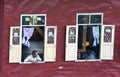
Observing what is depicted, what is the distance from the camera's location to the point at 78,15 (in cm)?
1698

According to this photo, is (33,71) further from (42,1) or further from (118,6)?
(118,6)

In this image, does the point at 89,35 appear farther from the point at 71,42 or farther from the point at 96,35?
the point at 71,42

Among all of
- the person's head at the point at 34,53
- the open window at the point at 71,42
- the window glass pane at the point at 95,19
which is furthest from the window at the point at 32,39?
the window glass pane at the point at 95,19

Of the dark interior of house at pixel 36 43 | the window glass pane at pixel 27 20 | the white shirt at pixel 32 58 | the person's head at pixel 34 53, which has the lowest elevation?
the white shirt at pixel 32 58

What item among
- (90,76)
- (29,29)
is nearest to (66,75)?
(90,76)

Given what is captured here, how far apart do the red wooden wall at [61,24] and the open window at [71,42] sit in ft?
0.46

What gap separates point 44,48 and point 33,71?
83 centimetres

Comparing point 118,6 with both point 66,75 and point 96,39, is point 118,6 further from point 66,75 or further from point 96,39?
point 66,75

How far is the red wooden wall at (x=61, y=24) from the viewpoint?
16672 mm

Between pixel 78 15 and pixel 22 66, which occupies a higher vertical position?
pixel 78 15

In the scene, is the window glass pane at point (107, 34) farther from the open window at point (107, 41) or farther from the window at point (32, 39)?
the window at point (32, 39)

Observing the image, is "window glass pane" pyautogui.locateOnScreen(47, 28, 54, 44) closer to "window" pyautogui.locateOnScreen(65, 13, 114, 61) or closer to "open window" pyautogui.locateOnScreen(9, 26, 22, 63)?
"window" pyautogui.locateOnScreen(65, 13, 114, 61)

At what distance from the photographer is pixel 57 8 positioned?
16.9m

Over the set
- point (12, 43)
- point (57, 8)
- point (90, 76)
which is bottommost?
point (90, 76)
